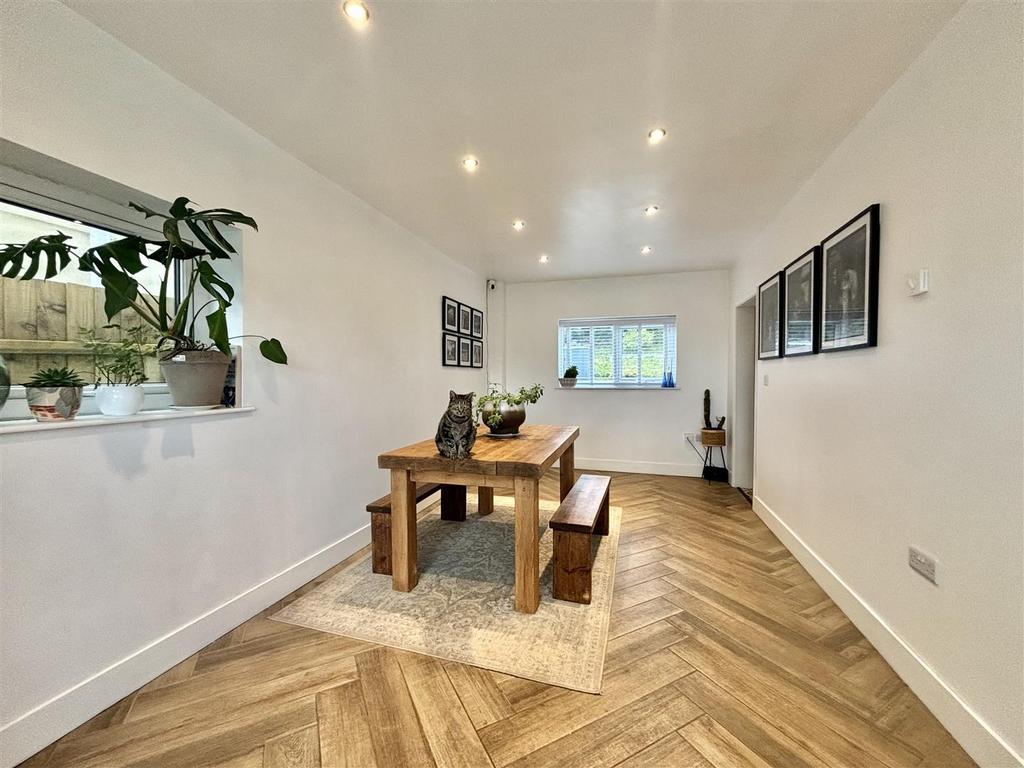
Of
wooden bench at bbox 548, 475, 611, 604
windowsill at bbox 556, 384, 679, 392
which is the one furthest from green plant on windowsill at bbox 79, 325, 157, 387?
windowsill at bbox 556, 384, 679, 392

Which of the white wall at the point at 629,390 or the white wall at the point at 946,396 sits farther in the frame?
the white wall at the point at 629,390

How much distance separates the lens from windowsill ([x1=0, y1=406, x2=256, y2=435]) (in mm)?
1288

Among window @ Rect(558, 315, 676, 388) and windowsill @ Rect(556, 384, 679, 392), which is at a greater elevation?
window @ Rect(558, 315, 676, 388)

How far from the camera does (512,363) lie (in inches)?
222

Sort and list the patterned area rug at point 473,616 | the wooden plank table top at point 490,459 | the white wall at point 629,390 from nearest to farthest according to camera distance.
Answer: the patterned area rug at point 473,616, the wooden plank table top at point 490,459, the white wall at point 629,390

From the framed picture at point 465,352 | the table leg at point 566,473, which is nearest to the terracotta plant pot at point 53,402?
the table leg at point 566,473

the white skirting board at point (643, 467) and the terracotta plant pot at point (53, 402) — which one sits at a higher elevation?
the terracotta plant pot at point (53, 402)

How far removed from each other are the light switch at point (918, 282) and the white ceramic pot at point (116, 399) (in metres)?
2.99

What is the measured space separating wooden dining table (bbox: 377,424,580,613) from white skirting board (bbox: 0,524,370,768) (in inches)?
24.8

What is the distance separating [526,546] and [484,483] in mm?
370

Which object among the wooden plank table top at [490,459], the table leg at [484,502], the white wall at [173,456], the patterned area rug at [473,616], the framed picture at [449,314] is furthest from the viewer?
the framed picture at [449,314]

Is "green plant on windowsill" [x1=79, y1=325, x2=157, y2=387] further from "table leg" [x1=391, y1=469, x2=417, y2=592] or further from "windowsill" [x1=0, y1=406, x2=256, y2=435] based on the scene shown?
"table leg" [x1=391, y1=469, x2=417, y2=592]

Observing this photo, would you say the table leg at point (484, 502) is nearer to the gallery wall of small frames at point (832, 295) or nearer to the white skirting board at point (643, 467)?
the white skirting board at point (643, 467)

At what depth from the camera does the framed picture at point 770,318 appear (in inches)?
118
